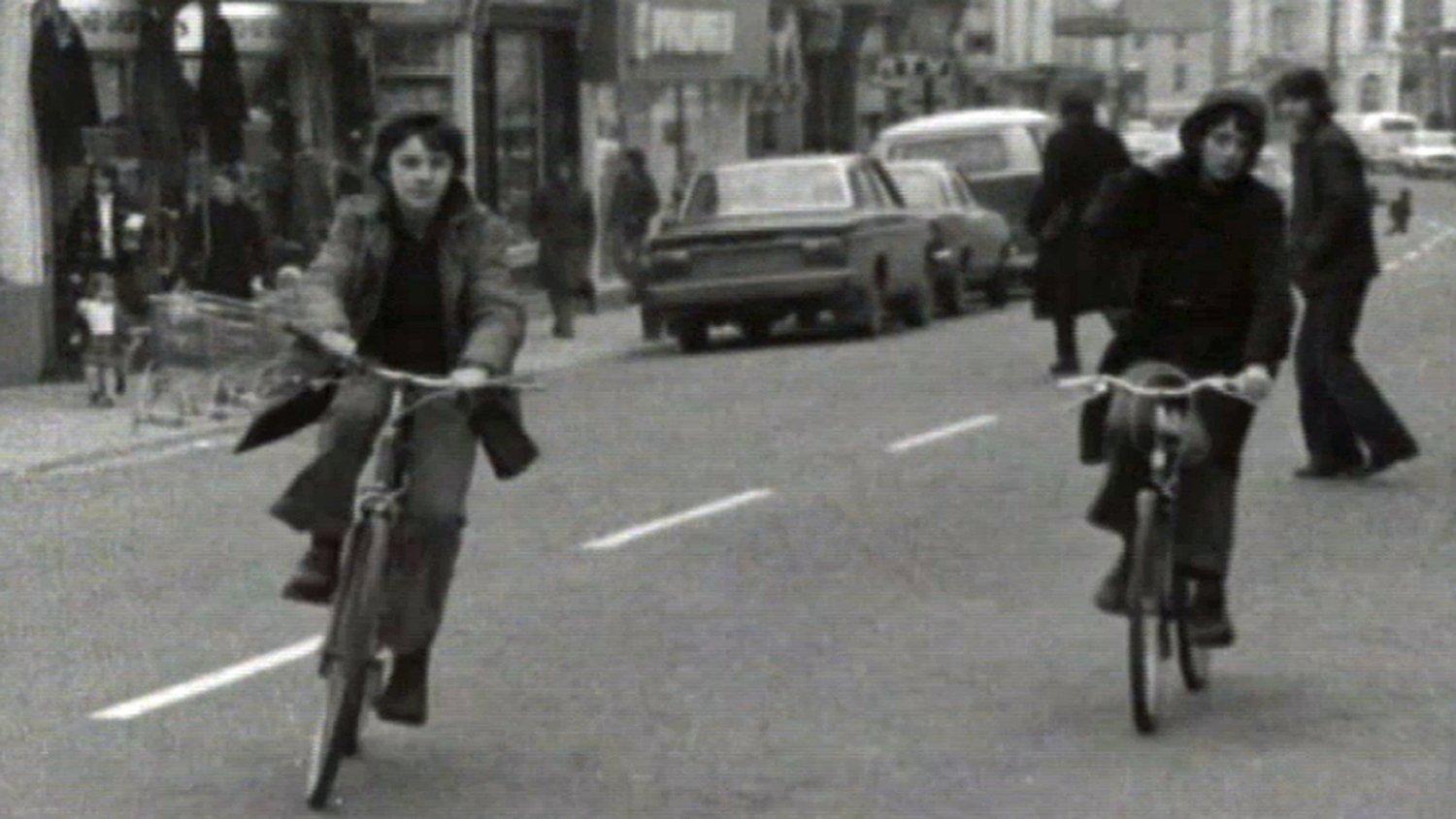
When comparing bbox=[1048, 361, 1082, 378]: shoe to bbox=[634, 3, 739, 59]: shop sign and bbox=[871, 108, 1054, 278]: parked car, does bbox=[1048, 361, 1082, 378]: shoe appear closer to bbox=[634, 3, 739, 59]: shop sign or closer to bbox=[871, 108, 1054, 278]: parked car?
bbox=[871, 108, 1054, 278]: parked car

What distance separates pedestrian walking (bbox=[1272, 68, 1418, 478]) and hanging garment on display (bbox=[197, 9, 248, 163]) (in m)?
15.0

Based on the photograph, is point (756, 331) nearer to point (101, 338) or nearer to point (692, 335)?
point (692, 335)

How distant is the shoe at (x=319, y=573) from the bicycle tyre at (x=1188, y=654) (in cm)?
232

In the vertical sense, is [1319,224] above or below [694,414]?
above

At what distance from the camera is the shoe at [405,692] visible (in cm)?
955

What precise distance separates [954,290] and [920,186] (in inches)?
53.3

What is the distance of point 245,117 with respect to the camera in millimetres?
30812

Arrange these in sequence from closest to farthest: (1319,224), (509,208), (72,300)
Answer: (1319,224), (72,300), (509,208)

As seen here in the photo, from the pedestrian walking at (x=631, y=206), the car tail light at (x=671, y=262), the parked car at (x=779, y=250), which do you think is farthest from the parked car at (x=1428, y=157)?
the car tail light at (x=671, y=262)

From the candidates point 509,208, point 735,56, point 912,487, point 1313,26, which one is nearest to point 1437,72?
point 1313,26

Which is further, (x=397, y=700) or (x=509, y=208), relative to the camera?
(x=509, y=208)

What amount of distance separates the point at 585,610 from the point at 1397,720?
3520 millimetres

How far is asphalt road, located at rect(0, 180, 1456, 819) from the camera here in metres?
9.15

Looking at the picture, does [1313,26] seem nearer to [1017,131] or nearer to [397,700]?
[1017,131]
